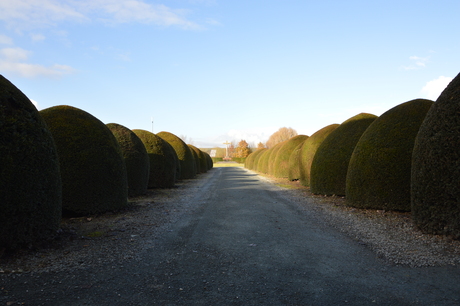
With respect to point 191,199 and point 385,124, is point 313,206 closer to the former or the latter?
point 385,124

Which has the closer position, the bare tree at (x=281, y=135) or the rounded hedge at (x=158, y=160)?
the rounded hedge at (x=158, y=160)

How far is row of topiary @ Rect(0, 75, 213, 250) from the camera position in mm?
4621

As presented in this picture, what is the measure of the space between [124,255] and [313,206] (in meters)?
6.46

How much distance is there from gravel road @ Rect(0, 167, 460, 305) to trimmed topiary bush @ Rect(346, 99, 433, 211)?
275cm

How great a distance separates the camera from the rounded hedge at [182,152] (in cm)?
2033

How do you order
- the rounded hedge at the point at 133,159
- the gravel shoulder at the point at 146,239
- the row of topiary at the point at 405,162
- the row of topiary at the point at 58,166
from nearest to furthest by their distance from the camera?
Result: the gravel shoulder at the point at 146,239 < the row of topiary at the point at 58,166 < the row of topiary at the point at 405,162 < the rounded hedge at the point at 133,159

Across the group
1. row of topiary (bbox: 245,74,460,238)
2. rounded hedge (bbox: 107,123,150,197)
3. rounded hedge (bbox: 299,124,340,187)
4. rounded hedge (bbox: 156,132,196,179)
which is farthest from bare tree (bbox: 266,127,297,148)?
rounded hedge (bbox: 107,123,150,197)

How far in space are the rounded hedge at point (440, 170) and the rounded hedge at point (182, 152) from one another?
15869mm

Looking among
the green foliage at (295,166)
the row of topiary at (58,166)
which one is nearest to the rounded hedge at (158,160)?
the row of topiary at (58,166)

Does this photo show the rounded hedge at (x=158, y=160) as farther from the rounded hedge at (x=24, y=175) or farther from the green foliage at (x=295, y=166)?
the rounded hedge at (x=24, y=175)

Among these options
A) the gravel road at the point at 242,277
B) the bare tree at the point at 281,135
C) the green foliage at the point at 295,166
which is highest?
the bare tree at the point at 281,135

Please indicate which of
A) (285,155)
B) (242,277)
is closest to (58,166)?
(242,277)

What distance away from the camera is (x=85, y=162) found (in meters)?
7.70

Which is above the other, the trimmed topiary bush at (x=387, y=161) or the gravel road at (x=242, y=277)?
the trimmed topiary bush at (x=387, y=161)
